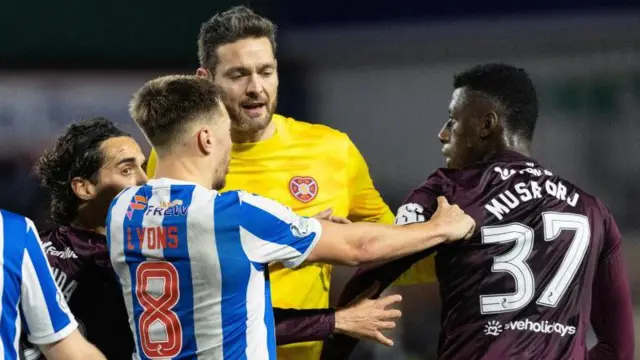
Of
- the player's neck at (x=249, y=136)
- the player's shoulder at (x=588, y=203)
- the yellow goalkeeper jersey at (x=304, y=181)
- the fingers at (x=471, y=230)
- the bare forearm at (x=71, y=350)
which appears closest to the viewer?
the bare forearm at (x=71, y=350)

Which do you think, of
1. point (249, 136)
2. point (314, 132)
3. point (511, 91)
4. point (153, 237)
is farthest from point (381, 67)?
point (153, 237)

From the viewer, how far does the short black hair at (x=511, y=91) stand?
9.77ft

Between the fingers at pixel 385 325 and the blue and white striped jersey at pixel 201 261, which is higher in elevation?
the blue and white striped jersey at pixel 201 261

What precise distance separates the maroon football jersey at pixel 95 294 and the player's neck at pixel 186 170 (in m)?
0.55

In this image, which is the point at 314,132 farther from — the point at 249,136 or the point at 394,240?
the point at 394,240

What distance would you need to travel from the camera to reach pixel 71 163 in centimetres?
325

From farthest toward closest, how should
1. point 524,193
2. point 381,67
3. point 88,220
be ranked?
point 381,67, point 88,220, point 524,193

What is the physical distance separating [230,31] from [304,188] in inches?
23.4

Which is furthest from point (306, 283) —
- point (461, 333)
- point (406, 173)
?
point (406, 173)

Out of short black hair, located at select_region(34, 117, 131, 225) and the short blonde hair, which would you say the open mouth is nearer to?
short black hair, located at select_region(34, 117, 131, 225)

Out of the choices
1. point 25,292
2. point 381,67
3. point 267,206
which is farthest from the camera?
point 381,67

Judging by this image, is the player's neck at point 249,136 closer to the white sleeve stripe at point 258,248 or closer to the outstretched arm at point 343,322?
the outstretched arm at point 343,322

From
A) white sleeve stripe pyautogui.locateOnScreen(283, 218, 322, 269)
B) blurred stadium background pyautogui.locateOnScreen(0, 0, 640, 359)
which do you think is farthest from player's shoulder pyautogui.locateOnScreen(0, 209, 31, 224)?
blurred stadium background pyautogui.locateOnScreen(0, 0, 640, 359)

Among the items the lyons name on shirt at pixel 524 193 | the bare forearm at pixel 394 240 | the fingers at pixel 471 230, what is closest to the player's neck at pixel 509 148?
the lyons name on shirt at pixel 524 193
